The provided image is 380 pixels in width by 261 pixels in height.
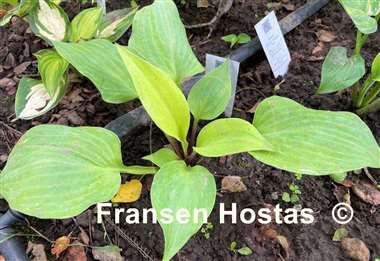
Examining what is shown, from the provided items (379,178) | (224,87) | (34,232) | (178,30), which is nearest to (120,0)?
(178,30)

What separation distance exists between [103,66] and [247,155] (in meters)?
0.43

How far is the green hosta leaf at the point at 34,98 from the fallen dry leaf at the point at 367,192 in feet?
2.54

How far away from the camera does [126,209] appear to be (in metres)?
1.03

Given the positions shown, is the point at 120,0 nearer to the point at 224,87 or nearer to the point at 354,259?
the point at 224,87

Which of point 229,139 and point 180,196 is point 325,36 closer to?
point 229,139

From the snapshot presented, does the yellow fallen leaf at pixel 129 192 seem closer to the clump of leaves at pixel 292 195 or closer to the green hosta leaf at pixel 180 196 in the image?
the green hosta leaf at pixel 180 196

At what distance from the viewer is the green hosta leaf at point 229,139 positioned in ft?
2.52

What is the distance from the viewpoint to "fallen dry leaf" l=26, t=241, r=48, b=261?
0.96 metres

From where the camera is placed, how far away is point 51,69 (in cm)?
112

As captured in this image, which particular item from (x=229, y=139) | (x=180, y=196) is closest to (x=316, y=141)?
(x=229, y=139)

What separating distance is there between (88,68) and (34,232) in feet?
1.30

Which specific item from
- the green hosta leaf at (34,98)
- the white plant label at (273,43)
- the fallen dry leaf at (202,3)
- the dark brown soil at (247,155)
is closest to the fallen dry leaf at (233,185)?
the dark brown soil at (247,155)

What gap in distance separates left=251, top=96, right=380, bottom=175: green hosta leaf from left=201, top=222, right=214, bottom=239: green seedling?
26 centimetres

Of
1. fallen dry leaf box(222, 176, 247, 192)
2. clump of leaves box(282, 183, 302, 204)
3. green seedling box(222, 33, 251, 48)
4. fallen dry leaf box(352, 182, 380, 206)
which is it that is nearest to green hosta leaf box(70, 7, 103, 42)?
green seedling box(222, 33, 251, 48)
